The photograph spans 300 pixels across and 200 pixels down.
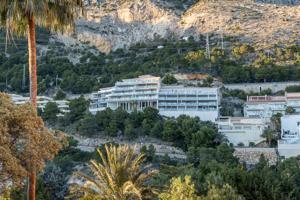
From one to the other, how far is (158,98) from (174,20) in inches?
1780

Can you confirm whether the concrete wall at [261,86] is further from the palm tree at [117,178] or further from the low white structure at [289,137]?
the palm tree at [117,178]

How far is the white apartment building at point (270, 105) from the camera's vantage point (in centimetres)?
7381

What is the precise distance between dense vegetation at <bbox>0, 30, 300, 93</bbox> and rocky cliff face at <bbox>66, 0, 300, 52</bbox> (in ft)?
20.9

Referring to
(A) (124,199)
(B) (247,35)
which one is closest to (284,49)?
(B) (247,35)

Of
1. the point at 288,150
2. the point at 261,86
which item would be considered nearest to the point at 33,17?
the point at 288,150

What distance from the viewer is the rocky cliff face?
11181 cm

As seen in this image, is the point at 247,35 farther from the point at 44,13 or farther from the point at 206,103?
the point at 44,13

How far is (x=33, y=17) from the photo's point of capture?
1433 cm

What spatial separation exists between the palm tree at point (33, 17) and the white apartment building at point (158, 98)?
2298 inches

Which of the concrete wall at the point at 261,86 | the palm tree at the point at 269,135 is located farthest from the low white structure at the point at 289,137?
the concrete wall at the point at 261,86

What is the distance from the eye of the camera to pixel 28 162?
43.7ft

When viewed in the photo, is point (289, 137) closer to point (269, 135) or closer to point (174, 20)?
point (269, 135)

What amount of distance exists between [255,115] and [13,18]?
62562 mm

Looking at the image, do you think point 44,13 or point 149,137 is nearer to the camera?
point 44,13
